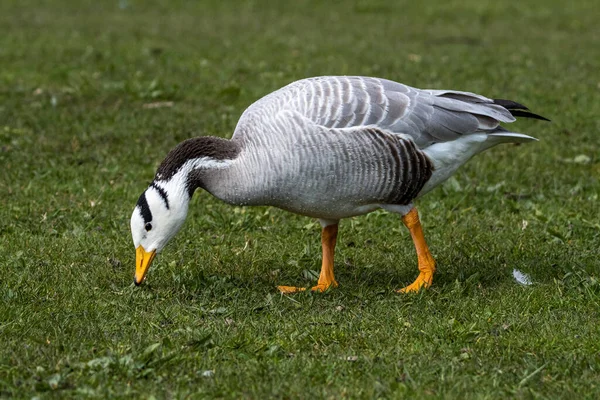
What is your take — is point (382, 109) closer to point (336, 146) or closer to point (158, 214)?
point (336, 146)

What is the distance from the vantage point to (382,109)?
6133 mm

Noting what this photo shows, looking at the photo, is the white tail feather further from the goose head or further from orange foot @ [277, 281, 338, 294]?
the goose head

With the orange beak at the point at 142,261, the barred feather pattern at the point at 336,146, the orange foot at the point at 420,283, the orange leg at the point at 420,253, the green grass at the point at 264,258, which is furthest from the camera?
the orange leg at the point at 420,253

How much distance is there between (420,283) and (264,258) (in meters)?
1.27

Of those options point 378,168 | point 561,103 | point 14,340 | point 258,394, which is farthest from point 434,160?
point 561,103

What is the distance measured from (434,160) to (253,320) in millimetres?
1687

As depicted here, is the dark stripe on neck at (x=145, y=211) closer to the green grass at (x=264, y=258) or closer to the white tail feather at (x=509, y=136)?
the green grass at (x=264, y=258)

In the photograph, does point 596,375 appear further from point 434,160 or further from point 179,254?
point 179,254

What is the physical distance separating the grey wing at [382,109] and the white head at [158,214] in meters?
0.61

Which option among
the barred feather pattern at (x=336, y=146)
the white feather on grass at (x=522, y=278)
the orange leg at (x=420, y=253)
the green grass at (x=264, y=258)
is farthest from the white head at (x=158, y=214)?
the white feather on grass at (x=522, y=278)

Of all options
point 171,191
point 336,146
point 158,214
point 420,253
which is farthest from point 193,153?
point 420,253

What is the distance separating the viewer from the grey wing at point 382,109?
19.7ft

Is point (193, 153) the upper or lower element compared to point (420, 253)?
upper

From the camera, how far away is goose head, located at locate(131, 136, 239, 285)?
589cm
